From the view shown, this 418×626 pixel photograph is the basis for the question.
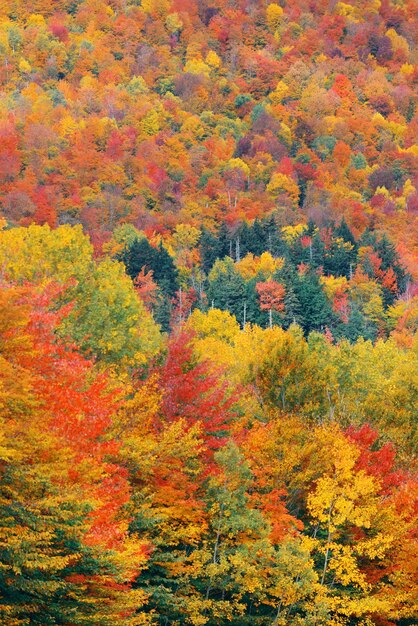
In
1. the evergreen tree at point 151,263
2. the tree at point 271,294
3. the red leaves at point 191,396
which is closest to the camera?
the red leaves at point 191,396

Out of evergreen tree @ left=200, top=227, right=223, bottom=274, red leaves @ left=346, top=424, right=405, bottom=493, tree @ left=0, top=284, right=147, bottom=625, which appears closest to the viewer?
tree @ left=0, top=284, right=147, bottom=625

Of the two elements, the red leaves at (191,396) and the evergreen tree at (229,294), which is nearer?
the red leaves at (191,396)

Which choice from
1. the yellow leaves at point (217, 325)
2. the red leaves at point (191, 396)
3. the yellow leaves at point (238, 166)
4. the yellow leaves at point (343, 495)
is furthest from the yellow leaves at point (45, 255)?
the yellow leaves at point (238, 166)

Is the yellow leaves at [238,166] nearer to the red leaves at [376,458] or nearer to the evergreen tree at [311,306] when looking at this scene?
the evergreen tree at [311,306]

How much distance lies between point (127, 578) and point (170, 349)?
14.9m

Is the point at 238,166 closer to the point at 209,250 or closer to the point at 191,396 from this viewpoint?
the point at 209,250

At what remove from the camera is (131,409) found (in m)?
35.2

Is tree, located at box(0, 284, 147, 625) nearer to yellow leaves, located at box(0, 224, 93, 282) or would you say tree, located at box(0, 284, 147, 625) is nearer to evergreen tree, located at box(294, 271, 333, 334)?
yellow leaves, located at box(0, 224, 93, 282)

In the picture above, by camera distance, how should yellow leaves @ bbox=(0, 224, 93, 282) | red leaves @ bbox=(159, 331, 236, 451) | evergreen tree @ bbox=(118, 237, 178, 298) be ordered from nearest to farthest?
red leaves @ bbox=(159, 331, 236, 451) < yellow leaves @ bbox=(0, 224, 93, 282) < evergreen tree @ bbox=(118, 237, 178, 298)

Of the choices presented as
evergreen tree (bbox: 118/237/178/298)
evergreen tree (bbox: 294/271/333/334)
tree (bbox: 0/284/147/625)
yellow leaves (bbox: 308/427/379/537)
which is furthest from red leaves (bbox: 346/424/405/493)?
evergreen tree (bbox: 118/237/178/298)

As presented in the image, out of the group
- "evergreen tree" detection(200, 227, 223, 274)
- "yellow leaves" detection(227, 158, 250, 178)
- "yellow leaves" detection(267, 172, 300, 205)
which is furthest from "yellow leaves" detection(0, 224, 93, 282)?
"yellow leaves" detection(227, 158, 250, 178)

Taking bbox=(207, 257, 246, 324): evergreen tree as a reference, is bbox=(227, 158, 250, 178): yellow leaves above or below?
above

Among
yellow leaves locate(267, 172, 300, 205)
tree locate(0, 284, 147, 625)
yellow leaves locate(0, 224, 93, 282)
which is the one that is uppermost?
yellow leaves locate(267, 172, 300, 205)

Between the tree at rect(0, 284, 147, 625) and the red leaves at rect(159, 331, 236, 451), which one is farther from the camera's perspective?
the red leaves at rect(159, 331, 236, 451)
